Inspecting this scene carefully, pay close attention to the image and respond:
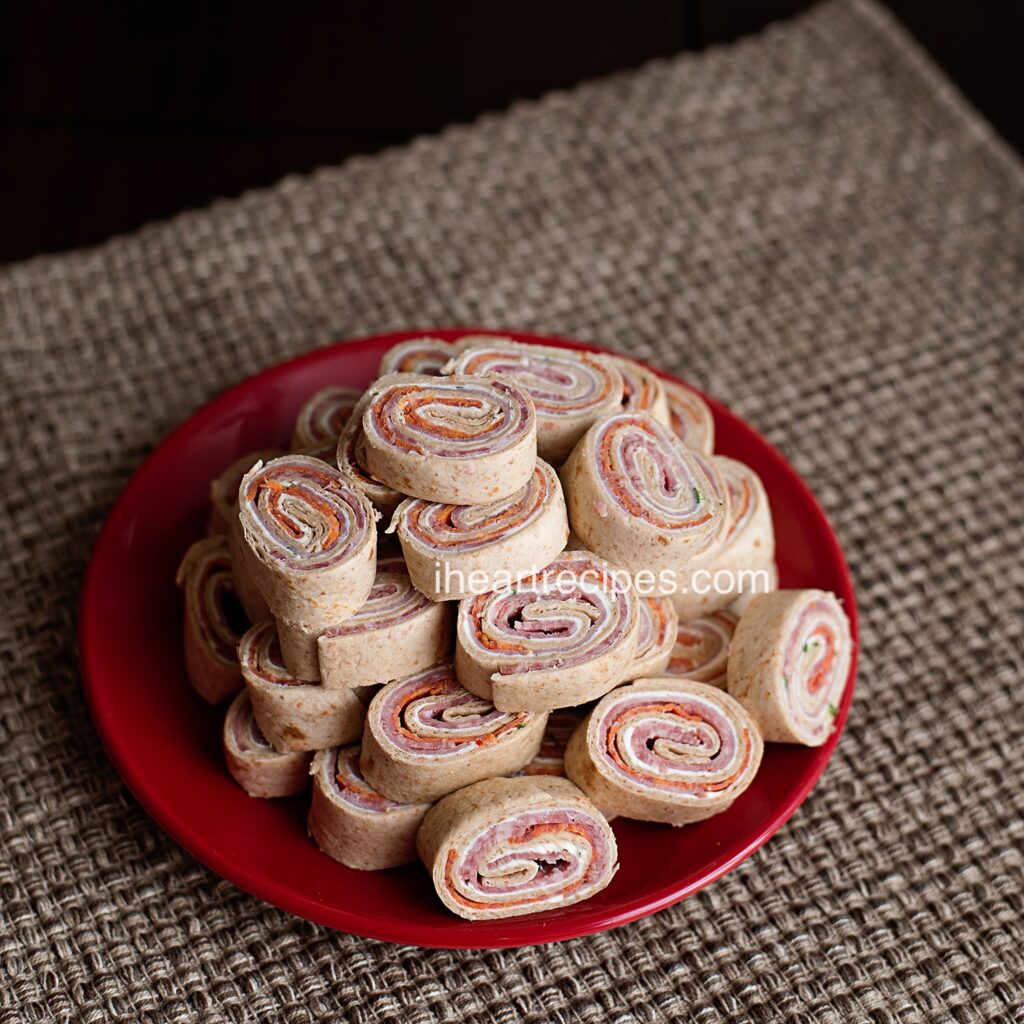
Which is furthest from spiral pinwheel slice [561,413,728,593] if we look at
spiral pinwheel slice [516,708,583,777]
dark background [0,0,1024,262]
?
dark background [0,0,1024,262]

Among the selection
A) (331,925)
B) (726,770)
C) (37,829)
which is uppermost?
(726,770)

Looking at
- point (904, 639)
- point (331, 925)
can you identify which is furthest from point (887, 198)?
point (331, 925)

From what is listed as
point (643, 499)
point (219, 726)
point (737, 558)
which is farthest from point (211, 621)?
point (737, 558)

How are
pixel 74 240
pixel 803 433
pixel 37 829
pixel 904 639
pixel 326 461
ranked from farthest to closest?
pixel 74 240
pixel 803 433
pixel 904 639
pixel 37 829
pixel 326 461

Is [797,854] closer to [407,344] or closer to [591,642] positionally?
[591,642]

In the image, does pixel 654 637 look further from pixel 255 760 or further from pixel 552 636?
pixel 255 760

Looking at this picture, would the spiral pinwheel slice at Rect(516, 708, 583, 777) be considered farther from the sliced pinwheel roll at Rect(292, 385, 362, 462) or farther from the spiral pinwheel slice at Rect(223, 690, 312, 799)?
the sliced pinwheel roll at Rect(292, 385, 362, 462)

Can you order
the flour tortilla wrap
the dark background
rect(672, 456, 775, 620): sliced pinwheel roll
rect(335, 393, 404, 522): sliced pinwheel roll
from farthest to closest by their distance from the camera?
the dark background, rect(672, 456, 775, 620): sliced pinwheel roll, rect(335, 393, 404, 522): sliced pinwheel roll, the flour tortilla wrap
